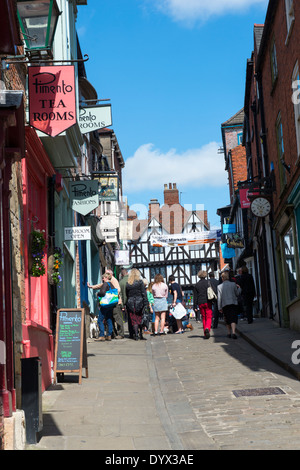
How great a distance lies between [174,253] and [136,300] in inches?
1720

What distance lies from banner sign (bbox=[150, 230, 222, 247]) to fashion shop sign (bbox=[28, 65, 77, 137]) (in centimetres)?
3167

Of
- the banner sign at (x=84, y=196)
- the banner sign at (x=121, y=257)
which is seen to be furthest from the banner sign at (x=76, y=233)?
the banner sign at (x=121, y=257)

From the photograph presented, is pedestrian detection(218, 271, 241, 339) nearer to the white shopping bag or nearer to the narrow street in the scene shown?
the narrow street

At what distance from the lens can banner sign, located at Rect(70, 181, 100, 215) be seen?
15.1 m

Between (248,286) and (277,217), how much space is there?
3237 mm

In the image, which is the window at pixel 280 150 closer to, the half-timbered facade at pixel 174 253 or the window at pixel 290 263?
the window at pixel 290 263

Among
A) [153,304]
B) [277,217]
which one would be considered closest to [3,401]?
[153,304]

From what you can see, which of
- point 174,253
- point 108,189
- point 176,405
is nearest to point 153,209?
point 174,253

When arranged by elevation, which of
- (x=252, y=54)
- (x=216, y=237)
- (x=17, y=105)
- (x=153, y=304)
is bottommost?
(x=153, y=304)

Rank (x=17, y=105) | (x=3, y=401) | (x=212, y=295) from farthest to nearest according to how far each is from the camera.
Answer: (x=212, y=295), (x=3, y=401), (x=17, y=105)

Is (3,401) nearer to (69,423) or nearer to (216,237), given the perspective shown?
(69,423)

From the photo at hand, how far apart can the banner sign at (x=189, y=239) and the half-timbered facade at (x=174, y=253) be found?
13405mm

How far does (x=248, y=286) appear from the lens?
2058 centimetres

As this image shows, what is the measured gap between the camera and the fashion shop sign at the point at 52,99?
31.8 feet
